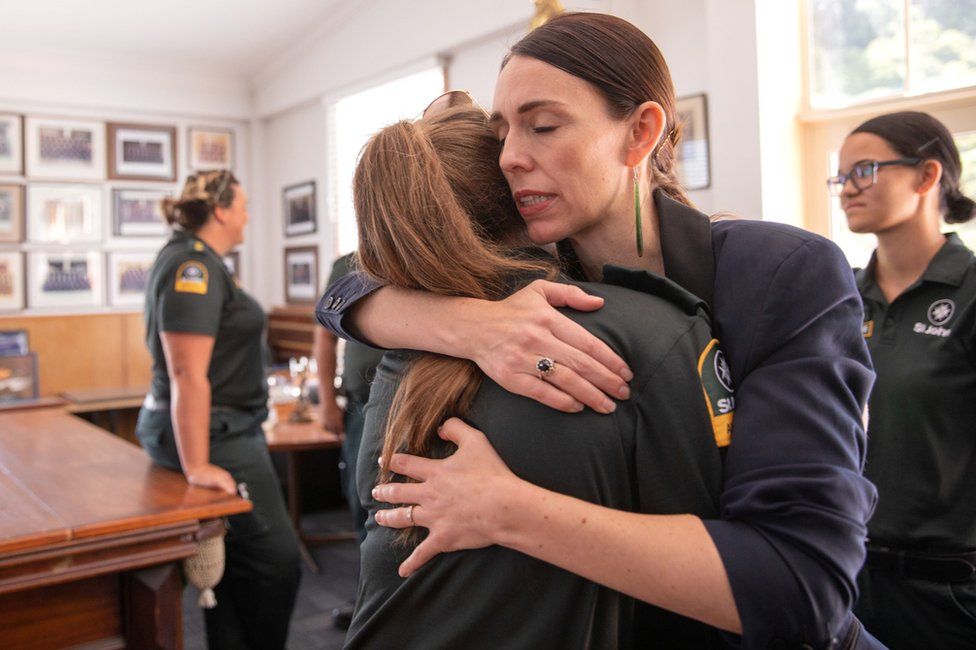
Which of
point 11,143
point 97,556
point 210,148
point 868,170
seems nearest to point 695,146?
point 868,170

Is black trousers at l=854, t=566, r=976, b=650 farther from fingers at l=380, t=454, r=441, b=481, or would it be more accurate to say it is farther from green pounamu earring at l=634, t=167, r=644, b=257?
fingers at l=380, t=454, r=441, b=481

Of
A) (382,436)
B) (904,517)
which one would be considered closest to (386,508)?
(382,436)

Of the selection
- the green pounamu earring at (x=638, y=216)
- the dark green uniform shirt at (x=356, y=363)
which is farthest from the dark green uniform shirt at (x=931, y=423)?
the dark green uniform shirt at (x=356, y=363)

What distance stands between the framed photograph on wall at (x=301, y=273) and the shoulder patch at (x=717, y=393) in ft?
21.5

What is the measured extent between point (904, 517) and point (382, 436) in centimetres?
138

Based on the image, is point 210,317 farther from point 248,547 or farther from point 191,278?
point 248,547

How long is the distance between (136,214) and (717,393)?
25.0 feet

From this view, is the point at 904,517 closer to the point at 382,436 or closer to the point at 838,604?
the point at 838,604

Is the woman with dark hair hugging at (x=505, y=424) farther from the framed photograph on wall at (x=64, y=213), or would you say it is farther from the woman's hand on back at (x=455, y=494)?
the framed photograph on wall at (x=64, y=213)

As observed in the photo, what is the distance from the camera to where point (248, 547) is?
277cm

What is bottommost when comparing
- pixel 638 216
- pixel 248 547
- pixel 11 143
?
pixel 248 547

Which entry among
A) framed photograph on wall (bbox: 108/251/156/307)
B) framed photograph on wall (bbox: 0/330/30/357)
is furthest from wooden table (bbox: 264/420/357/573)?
framed photograph on wall (bbox: 108/251/156/307)

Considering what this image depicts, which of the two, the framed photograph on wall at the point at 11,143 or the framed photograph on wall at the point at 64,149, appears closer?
the framed photograph on wall at the point at 11,143

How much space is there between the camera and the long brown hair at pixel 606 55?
1.11 metres
